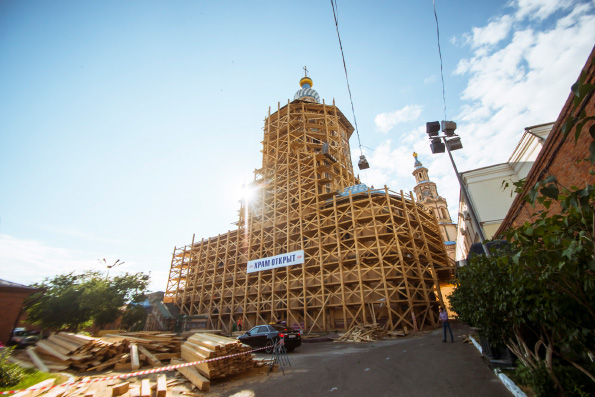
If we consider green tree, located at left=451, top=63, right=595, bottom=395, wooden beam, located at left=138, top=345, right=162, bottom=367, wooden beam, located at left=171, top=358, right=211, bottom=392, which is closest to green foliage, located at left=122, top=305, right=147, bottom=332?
wooden beam, located at left=138, top=345, right=162, bottom=367

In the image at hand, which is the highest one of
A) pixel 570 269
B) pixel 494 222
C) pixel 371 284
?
pixel 494 222

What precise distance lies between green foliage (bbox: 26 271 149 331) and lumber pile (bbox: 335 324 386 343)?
54.4 ft

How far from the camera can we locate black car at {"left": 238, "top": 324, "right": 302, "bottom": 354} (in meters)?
11.6

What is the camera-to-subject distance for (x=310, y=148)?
29344 millimetres

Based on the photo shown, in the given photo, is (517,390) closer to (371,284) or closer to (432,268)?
(371,284)

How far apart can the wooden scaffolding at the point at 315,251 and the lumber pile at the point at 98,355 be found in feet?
39.6

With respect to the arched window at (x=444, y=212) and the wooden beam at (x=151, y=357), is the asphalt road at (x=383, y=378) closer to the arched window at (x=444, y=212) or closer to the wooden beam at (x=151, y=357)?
the wooden beam at (x=151, y=357)

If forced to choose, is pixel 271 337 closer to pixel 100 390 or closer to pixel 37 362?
pixel 100 390

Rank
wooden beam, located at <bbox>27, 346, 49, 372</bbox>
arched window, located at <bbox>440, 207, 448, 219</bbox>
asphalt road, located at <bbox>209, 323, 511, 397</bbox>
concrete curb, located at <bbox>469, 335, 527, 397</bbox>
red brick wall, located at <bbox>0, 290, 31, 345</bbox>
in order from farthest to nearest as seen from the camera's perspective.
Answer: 1. arched window, located at <bbox>440, 207, 448, 219</bbox>
2. red brick wall, located at <bbox>0, 290, 31, 345</bbox>
3. wooden beam, located at <bbox>27, 346, 49, 372</bbox>
4. asphalt road, located at <bbox>209, 323, 511, 397</bbox>
5. concrete curb, located at <bbox>469, 335, 527, 397</bbox>

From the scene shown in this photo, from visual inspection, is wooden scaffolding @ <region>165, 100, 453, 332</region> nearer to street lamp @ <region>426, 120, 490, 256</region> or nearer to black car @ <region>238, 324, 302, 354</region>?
black car @ <region>238, 324, 302, 354</region>

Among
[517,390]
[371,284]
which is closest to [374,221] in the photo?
[371,284]

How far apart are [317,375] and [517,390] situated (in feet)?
14.9

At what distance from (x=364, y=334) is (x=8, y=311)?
18.7 metres

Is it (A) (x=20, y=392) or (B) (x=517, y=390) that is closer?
(B) (x=517, y=390)
